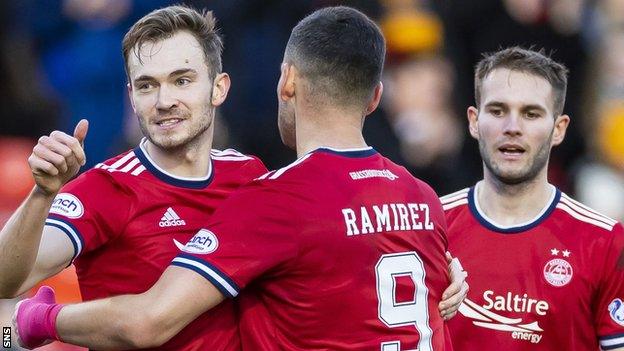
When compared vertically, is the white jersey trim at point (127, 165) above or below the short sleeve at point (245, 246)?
above

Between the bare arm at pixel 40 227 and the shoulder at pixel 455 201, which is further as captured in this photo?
the shoulder at pixel 455 201

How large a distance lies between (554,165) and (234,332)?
685 cm

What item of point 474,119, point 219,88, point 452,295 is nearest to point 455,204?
point 474,119

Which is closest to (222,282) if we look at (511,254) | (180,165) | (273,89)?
(180,165)

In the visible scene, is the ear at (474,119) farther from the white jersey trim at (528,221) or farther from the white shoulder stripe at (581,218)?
the white shoulder stripe at (581,218)

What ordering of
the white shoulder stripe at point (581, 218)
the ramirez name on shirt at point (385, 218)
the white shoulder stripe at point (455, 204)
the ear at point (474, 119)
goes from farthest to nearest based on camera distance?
the ear at point (474, 119) < the white shoulder stripe at point (455, 204) < the white shoulder stripe at point (581, 218) < the ramirez name on shirt at point (385, 218)

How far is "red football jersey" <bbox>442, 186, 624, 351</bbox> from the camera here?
643 centimetres

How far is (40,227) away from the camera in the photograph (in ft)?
16.3

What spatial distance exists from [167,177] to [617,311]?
240cm

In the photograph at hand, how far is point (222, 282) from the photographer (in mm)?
5043

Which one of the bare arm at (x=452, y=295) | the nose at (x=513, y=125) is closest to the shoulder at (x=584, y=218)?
the nose at (x=513, y=125)

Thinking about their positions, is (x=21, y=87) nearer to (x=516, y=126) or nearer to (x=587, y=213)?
(x=516, y=126)

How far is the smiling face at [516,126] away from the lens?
6801mm

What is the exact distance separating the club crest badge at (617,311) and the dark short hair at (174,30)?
232cm
